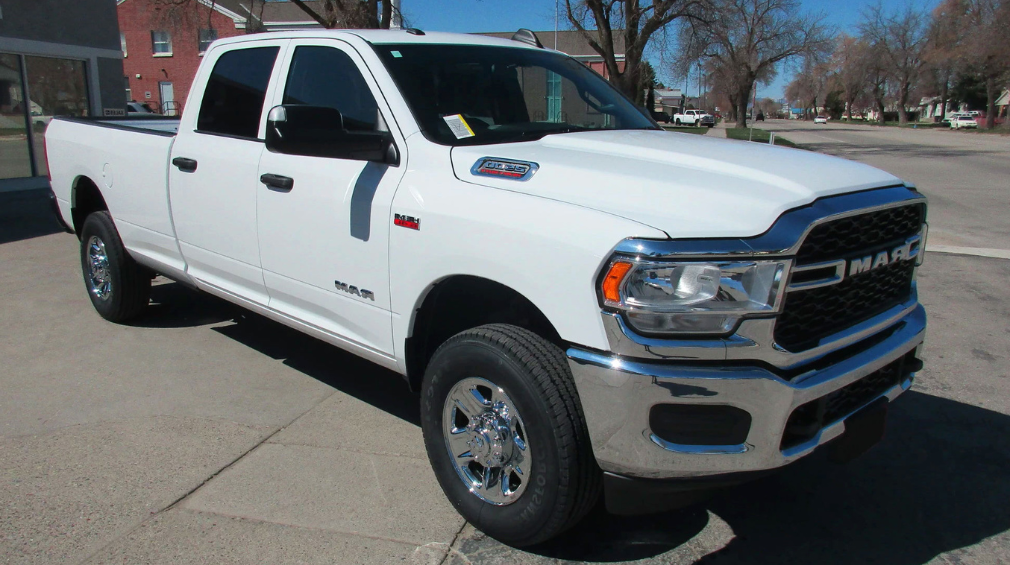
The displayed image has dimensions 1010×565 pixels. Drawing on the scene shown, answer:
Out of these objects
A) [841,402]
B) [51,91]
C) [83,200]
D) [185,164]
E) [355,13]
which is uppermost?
[355,13]

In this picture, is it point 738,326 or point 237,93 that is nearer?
point 738,326

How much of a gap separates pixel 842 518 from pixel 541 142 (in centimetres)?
204

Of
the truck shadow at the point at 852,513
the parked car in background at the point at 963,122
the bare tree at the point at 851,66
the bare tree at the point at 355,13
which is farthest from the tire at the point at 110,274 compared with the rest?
the bare tree at the point at 851,66

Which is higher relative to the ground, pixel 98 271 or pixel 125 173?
pixel 125 173

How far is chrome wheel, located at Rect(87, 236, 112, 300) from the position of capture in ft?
18.2

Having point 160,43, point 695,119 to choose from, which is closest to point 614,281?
point 160,43

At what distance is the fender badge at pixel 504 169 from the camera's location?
2.83 m

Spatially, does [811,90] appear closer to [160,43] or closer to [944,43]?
[944,43]

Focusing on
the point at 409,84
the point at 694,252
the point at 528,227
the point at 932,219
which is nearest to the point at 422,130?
the point at 409,84

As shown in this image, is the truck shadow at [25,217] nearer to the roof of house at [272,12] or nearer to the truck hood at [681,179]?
the truck hood at [681,179]

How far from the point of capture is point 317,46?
3826mm

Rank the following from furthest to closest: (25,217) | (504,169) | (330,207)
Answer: (25,217)
(330,207)
(504,169)

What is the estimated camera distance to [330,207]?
3441 millimetres

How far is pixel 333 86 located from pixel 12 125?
14.9 metres
